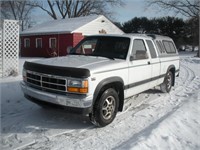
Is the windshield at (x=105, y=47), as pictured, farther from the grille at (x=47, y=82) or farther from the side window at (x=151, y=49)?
the grille at (x=47, y=82)

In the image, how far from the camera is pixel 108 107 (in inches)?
197

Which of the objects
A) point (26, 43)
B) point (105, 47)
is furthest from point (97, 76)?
point (26, 43)

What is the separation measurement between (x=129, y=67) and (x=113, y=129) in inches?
58.4

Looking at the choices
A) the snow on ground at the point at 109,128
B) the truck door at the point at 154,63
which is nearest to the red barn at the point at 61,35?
the truck door at the point at 154,63

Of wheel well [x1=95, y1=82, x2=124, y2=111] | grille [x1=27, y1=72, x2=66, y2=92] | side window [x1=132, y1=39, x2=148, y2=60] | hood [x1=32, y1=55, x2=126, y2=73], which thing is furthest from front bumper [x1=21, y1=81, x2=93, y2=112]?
side window [x1=132, y1=39, x2=148, y2=60]

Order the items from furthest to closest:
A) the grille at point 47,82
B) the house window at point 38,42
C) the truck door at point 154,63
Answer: the house window at point 38,42, the truck door at point 154,63, the grille at point 47,82

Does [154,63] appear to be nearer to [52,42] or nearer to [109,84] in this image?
[109,84]

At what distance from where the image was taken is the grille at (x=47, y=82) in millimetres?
4488

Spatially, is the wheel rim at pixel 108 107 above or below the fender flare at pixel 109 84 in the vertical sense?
below

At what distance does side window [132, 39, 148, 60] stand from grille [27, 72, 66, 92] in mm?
2046

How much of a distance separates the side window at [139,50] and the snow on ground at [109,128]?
4.49 ft

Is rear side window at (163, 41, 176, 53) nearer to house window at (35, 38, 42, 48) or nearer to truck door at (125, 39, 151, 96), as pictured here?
truck door at (125, 39, 151, 96)

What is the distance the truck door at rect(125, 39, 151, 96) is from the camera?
5633mm

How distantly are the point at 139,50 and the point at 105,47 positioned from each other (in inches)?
33.6
